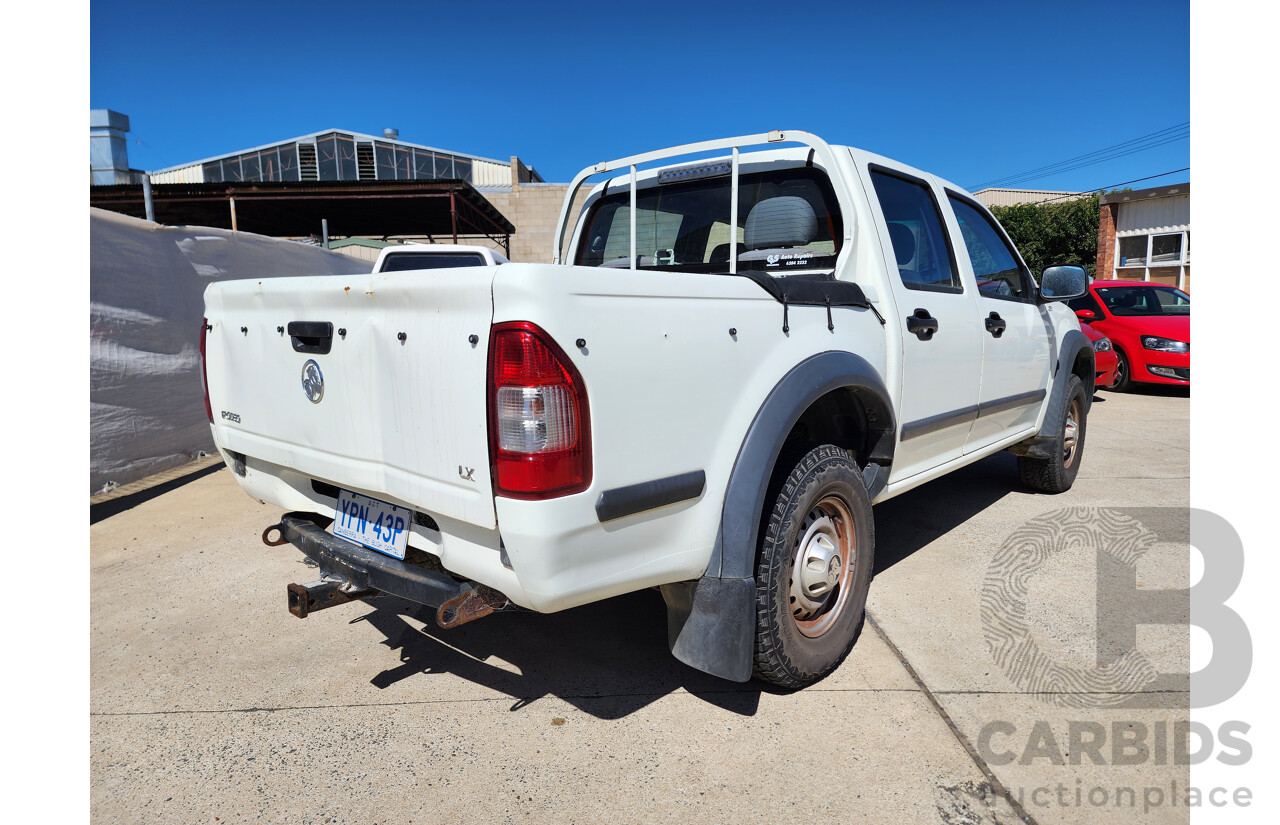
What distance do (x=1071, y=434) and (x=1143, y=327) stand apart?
6973 mm

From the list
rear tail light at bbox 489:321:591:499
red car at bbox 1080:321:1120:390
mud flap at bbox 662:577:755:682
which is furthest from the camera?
red car at bbox 1080:321:1120:390

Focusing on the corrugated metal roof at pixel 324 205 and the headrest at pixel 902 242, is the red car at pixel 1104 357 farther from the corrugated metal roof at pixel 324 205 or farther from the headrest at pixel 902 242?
the corrugated metal roof at pixel 324 205

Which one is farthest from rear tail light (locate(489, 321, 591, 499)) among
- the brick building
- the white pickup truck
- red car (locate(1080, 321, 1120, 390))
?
the brick building

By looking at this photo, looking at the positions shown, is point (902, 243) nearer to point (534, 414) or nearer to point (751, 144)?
point (751, 144)

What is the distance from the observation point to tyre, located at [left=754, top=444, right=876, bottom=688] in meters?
2.41

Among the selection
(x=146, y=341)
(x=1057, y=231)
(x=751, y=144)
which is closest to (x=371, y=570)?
(x=751, y=144)

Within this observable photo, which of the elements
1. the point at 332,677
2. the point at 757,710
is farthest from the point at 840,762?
the point at 332,677

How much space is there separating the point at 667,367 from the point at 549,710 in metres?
1.36

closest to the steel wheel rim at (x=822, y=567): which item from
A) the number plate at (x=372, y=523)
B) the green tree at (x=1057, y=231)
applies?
the number plate at (x=372, y=523)

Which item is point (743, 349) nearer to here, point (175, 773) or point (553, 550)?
point (553, 550)

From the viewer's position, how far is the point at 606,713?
260 cm

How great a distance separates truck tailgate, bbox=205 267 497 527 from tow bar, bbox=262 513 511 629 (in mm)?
234

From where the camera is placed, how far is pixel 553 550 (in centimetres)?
186

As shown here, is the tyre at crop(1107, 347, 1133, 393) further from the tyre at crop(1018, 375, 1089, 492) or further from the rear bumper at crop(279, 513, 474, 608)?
the rear bumper at crop(279, 513, 474, 608)
